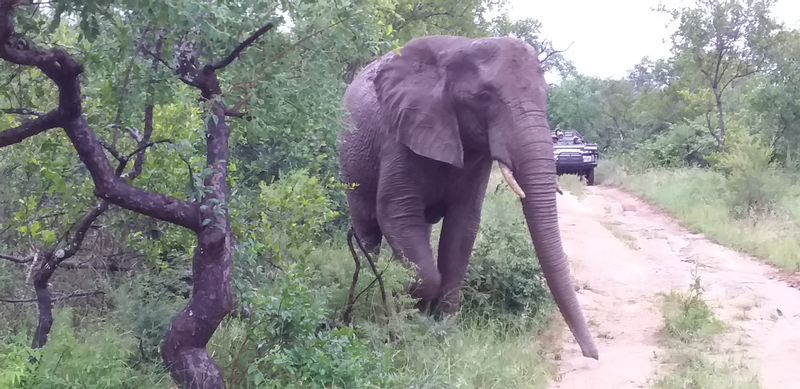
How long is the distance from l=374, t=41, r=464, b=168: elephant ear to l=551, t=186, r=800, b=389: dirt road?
2119 millimetres

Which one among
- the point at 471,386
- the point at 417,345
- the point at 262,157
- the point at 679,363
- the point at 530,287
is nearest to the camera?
the point at 471,386

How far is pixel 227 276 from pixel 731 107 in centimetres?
3161

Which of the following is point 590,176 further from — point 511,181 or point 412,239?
point 511,181

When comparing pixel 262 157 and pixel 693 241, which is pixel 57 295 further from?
pixel 693 241

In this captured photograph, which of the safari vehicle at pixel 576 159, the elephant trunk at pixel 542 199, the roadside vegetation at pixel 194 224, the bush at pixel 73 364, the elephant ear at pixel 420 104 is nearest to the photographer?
the bush at pixel 73 364

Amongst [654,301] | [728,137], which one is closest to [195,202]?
[654,301]

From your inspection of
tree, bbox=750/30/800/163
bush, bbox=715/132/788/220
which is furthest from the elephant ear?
tree, bbox=750/30/800/163

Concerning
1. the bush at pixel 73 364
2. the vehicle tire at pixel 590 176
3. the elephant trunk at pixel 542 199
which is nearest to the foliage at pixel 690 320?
the elephant trunk at pixel 542 199

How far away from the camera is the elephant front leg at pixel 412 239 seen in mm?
7551

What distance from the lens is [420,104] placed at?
7.31 meters

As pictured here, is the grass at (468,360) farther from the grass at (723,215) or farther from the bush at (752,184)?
the bush at (752,184)

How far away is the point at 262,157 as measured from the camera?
924 centimetres

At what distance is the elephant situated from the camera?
20.9 ft

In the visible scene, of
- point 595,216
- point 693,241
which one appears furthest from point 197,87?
point 595,216
